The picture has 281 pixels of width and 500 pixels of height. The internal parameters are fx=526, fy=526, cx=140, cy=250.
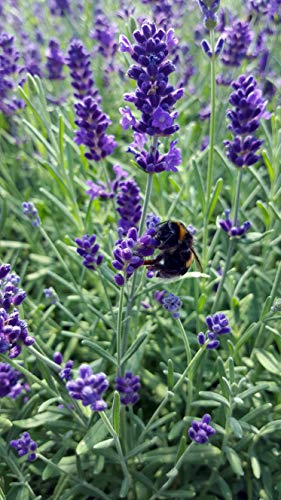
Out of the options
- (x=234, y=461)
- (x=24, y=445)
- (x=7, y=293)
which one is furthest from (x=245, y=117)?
(x=24, y=445)

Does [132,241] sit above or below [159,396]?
above

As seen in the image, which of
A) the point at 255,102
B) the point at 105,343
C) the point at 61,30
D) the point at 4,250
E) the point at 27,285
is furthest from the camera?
the point at 61,30

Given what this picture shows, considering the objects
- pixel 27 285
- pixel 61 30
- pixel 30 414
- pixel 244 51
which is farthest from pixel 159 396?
pixel 61 30

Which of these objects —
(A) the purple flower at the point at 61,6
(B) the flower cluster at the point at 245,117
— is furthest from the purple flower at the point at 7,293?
(A) the purple flower at the point at 61,6

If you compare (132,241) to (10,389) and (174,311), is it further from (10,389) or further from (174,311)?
(10,389)

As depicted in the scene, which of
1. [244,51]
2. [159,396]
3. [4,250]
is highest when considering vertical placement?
[244,51]

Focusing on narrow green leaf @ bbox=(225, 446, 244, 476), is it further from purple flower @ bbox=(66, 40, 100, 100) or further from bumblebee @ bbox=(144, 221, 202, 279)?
purple flower @ bbox=(66, 40, 100, 100)

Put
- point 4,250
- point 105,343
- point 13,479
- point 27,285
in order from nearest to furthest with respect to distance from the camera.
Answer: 1. point 13,479
2. point 105,343
3. point 27,285
4. point 4,250
